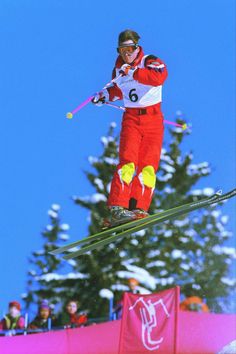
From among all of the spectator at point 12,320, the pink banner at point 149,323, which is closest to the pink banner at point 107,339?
the pink banner at point 149,323

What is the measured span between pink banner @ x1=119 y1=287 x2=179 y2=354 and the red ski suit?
3.75 metres

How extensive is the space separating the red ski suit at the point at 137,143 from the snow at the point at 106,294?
16.5 meters

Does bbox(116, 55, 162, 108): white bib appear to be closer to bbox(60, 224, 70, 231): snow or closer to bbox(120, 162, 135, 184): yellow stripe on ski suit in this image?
bbox(120, 162, 135, 184): yellow stripe on ski suit

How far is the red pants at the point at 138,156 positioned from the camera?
28.4ft

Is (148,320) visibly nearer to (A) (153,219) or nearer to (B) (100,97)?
(A) (153,219)

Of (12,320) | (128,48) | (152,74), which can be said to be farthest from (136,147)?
(12,320)

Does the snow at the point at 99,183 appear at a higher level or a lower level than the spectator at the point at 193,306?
higher

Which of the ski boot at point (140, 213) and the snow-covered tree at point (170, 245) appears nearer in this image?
the ski boot at point (140, 213)

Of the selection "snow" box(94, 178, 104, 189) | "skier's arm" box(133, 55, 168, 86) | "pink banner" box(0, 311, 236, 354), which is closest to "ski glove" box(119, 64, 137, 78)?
"skier's arm" box(133, 55, 168, 86)

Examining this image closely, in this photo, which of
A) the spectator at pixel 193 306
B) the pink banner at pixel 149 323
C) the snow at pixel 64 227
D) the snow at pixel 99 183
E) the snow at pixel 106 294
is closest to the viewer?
the pink banner at pixel 149 323

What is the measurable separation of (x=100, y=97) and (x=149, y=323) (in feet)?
14.1

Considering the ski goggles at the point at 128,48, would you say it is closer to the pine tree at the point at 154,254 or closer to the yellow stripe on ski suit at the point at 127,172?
the yellow stripe on ski suit at the point at 127,172

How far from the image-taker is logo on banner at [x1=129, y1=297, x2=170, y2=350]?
39.9ft

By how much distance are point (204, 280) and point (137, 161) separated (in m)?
19.6
